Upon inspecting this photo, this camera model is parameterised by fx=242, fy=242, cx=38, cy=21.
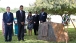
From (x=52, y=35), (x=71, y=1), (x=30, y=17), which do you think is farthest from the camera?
(x=30, y=17)

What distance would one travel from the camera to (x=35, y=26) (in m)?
16.5

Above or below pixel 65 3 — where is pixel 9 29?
below

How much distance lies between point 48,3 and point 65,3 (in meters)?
0.89

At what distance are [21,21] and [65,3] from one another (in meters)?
A: 2.49

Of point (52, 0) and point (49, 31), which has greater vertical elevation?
point (52, 0)

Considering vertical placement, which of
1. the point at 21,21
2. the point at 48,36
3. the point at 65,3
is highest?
the point at 65,3

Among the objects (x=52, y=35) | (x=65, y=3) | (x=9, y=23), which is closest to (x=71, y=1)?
Answer: (x=65, y=3)

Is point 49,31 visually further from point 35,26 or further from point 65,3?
point 35,26

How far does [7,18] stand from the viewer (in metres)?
12.5

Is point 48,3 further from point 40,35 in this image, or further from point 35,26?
point 35,26

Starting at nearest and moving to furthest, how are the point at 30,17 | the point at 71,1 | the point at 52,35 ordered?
the point at 71,1
the point at 52,35
the point at 30,17

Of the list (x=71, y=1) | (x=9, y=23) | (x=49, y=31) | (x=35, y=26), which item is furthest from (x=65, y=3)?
(x=35, y=26)

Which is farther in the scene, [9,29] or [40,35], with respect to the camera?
[40,35]

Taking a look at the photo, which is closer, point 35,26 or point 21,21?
point 21,21
